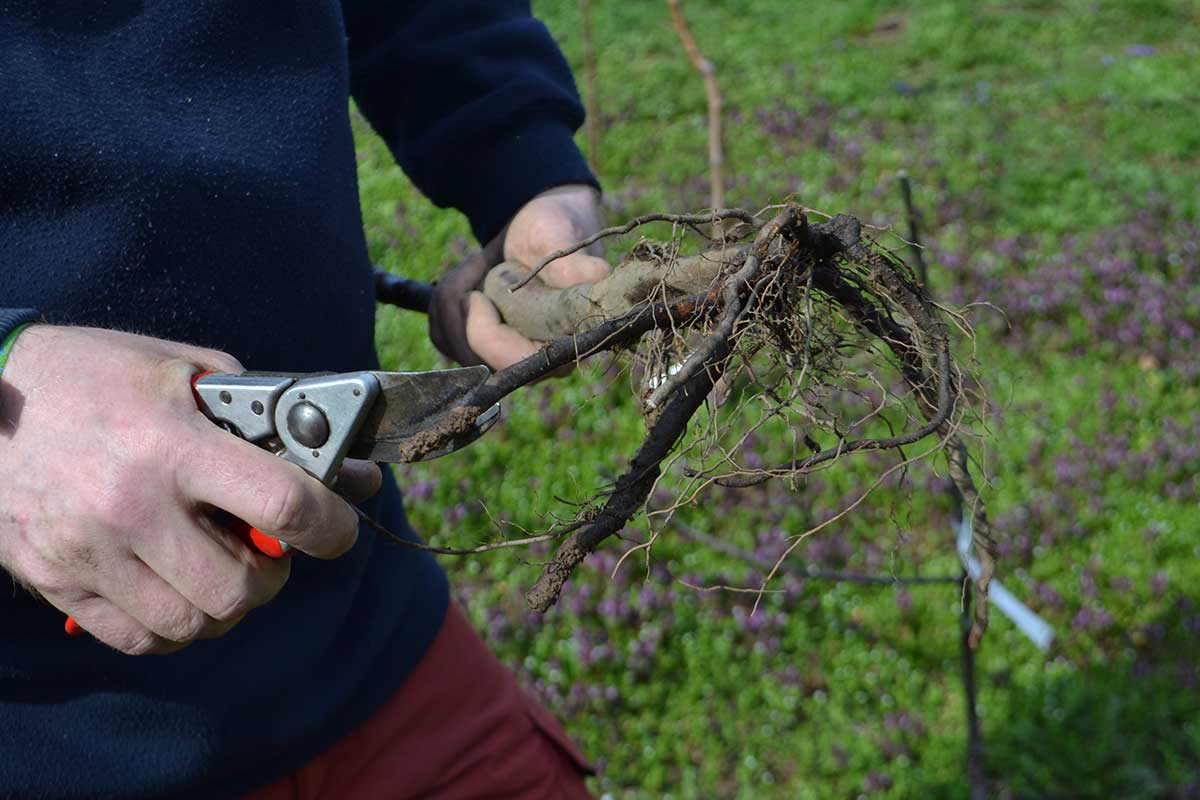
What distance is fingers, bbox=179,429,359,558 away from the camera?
3.73 ft

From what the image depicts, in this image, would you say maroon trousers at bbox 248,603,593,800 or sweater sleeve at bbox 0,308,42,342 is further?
Answer: maroon trousers at bbox 248,603,593,800

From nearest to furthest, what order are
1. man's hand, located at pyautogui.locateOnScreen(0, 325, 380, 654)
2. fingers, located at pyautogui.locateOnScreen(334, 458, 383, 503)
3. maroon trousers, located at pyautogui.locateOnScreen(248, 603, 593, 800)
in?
man's hand, located at pyautogui.locateOnScreen(0, 325, 380, 654)
fingers, located at pyautogui.locateOnScreen(334, 458, 383, 503)
maroon trousers, located at pyautogui.locateOnScreen(248, 603, 593, 800)

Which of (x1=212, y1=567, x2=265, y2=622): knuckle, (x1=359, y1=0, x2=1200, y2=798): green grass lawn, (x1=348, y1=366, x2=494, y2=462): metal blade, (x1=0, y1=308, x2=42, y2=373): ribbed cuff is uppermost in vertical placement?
(x1=0, y1=308, x2=42, y2=373): ribbed cuff

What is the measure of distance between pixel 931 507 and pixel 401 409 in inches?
117

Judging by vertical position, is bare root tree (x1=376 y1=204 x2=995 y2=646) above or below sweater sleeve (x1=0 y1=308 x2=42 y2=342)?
below

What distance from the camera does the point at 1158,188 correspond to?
5.71 metres

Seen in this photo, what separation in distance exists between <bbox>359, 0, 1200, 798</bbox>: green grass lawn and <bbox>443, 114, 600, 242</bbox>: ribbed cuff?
0.39m

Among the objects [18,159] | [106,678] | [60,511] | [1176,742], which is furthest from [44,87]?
[1176,742]

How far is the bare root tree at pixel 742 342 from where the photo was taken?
1520 mm

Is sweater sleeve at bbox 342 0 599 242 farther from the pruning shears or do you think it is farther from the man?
the pruning shears

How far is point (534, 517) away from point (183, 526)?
9.03ft

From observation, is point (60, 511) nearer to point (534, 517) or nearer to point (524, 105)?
point (524, 105)

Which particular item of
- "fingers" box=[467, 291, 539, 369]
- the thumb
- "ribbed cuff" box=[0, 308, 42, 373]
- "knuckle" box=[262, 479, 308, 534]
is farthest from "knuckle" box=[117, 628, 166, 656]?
the thumb

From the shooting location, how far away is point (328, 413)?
1267 millimetres
